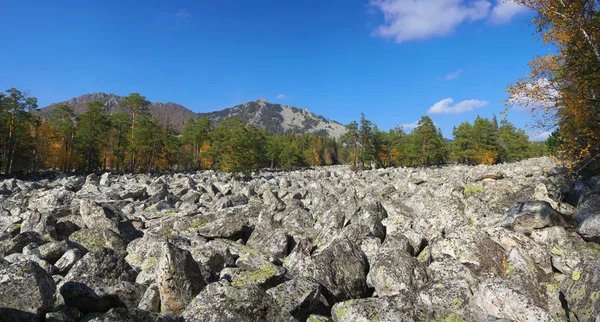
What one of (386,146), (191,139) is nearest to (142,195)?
(191,139)

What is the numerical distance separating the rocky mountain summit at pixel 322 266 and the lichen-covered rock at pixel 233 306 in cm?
2

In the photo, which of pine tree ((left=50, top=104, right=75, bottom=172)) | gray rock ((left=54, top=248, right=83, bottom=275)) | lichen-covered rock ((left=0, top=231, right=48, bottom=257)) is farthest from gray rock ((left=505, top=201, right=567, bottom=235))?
pine tree ((left=50, top=104, right=75, bottom=172))

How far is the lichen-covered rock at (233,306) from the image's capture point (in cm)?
547

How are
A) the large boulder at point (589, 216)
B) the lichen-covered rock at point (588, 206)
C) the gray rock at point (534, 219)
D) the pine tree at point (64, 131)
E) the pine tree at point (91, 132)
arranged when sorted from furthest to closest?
1. the pine tree at point (64, 131)
2. the pine tree at point (91, 132)
3. the lichen-covered rock at point (588, 206)
4. the gray rock at point (534, 219)
5. the large boulder at point (589, 216)

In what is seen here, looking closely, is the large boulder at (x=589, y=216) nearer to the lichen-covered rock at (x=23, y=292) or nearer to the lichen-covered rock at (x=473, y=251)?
the lichen-covered rock at (x=473, y=251)

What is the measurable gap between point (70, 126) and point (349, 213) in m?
65.7

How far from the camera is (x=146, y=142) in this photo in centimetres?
5975

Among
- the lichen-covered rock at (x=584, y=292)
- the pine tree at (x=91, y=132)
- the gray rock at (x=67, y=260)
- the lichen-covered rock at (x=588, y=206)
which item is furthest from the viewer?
the pine tree at (x=91, y=132)

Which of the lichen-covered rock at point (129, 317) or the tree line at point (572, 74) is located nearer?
the lichen-covered rock at point (129, 317)

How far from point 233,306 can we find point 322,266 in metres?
3.06

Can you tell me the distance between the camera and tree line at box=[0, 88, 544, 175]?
51.2 meters

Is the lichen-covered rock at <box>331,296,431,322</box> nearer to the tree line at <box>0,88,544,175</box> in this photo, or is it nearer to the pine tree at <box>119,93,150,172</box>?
the tree line at <box>0,88,544,175</box>

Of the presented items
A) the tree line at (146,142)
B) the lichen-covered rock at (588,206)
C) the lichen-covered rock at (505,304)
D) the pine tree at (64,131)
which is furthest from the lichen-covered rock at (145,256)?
the pine tree at (64,131)

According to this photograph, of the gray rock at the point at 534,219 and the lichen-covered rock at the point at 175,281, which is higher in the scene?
the gray rock at the point at 534,219
